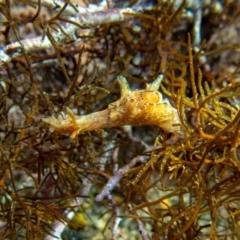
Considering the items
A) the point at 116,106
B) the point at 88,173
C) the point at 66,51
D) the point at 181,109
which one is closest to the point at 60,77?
the point at 66,51

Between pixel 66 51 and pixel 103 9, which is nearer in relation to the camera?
pixel 103 9

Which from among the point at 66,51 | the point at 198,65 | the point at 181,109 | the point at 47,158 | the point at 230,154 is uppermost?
the point at 66,51

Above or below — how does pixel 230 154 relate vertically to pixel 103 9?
below

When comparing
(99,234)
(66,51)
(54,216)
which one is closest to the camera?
(54,216)

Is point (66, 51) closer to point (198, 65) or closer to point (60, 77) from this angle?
point (60, 77)

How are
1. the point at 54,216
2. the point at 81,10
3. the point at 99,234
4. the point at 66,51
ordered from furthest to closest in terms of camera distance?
the point at 99,234 < the point at 66,51 < the point at 81,10 < the point at 54,216
